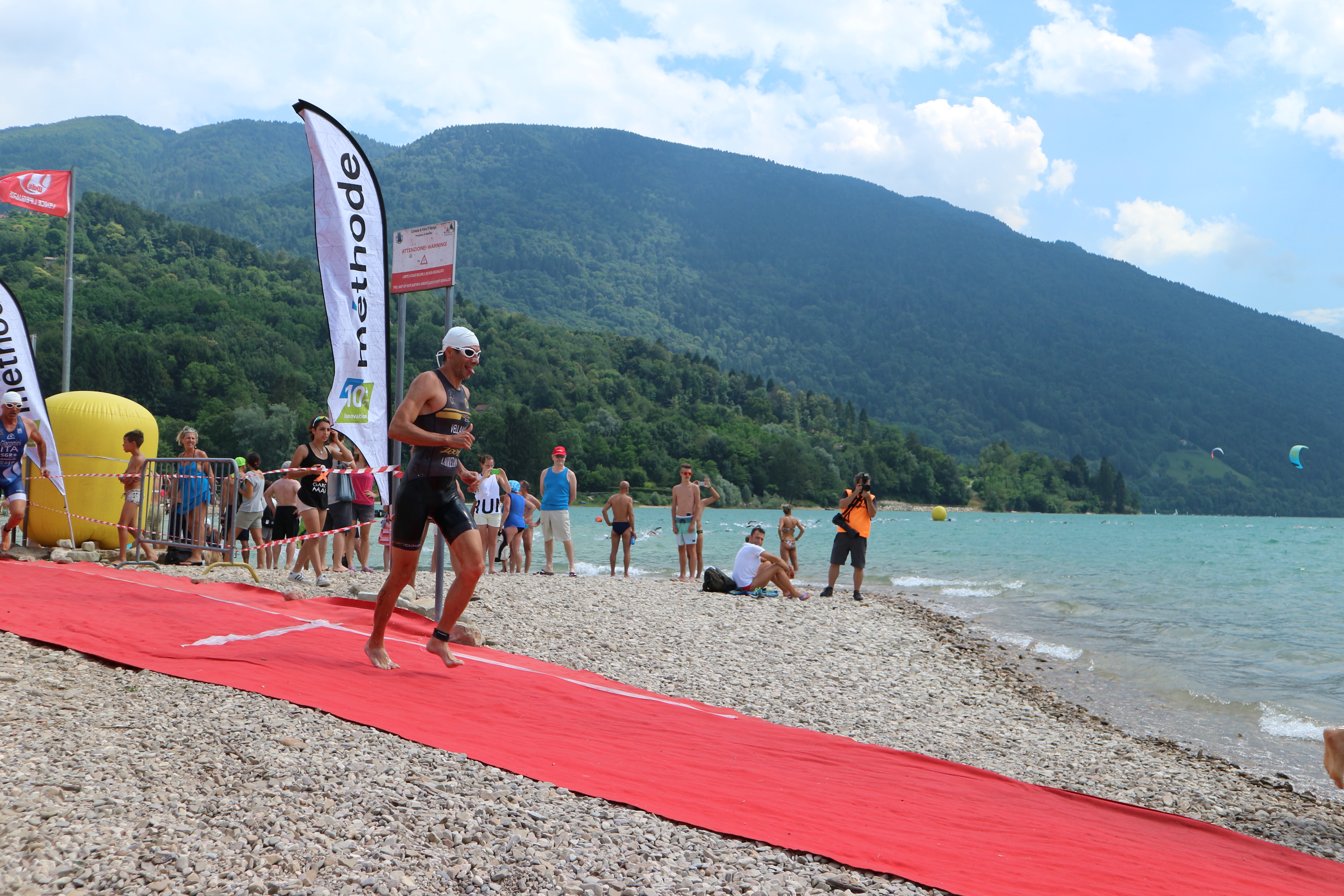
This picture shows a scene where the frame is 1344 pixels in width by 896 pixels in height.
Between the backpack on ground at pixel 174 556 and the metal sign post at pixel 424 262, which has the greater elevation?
the metal sign post at pixel 424 262

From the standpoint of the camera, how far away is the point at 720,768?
4230 mm

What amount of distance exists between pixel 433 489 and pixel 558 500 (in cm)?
1021

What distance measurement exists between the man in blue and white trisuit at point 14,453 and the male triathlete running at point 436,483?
7.36m

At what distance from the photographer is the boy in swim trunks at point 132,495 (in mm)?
10406

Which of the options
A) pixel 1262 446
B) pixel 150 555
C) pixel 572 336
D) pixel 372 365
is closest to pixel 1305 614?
pixel 372 365

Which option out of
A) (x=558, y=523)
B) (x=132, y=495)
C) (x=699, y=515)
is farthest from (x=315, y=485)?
(x=699, y=515)

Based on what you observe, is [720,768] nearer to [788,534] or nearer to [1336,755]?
[1336,755]

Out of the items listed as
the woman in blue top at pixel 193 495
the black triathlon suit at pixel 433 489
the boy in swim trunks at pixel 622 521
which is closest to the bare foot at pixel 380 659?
the black triathlon suit at pixel 433 489

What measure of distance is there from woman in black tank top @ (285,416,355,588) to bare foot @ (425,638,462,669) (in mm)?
5064

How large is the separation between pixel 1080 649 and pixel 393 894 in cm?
1268

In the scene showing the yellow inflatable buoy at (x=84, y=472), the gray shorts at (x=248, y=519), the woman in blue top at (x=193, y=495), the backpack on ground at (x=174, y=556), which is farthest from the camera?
the gray shorts at (x=248, y=519)

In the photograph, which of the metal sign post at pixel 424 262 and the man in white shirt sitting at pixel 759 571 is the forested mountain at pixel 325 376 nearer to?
the man in white shirt sitting at pixel 759 571

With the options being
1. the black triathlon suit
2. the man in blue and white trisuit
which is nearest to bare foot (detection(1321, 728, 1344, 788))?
the black triathlon suit

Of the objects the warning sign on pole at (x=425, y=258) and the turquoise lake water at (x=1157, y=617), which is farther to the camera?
the turquoise lake water at (x=1157, y=617)
